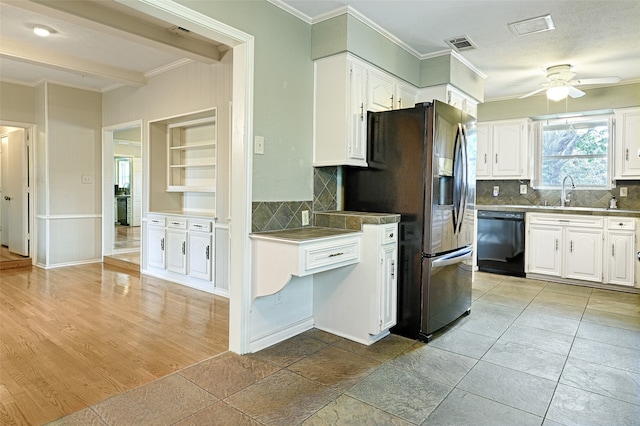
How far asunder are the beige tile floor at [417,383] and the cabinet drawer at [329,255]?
2.15ft

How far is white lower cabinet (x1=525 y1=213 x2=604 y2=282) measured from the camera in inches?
184

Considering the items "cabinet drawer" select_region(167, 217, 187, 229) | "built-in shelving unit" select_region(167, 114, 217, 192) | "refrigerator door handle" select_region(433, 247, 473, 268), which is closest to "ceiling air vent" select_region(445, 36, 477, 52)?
"refrigerator door handle" select_region(433, 247, 473, 268)

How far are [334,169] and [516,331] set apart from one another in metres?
2.04

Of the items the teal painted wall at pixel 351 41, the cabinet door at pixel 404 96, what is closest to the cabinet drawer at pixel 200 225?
the teal painted wall at pixel 351 41

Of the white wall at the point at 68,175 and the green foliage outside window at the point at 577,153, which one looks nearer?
the green foliage outside window at the point at 577,153

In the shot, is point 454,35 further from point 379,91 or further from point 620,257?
point 620,257

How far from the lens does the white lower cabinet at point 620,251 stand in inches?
175

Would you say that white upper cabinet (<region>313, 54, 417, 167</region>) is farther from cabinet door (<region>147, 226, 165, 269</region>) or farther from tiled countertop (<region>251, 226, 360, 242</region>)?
cabinet door (<region>147, 226, 165, 269</region>)

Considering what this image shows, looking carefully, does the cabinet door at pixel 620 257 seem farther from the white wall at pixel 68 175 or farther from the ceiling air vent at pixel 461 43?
the white wall at pixel 68 175

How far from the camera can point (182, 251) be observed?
182 inches

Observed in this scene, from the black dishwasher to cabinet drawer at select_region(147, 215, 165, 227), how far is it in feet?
14.0

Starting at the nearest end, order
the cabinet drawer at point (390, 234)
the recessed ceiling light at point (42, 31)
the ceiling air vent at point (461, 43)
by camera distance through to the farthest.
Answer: the cabinet drawer at point (390, 234)
the ceiling air vent at point (461, 43)
the recessed ceiling light at point (42, 31)

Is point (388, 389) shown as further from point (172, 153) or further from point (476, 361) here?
point (172, 153)

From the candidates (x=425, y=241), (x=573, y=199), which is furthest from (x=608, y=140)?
(x=425, y=241)
